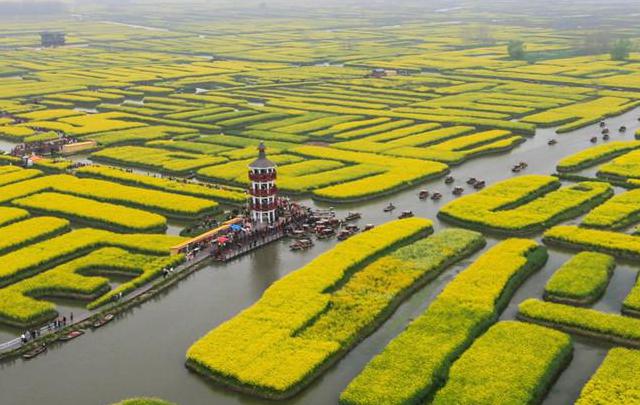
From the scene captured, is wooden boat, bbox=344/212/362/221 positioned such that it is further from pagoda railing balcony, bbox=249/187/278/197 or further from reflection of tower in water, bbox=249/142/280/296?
pagoda railing balcony, bbox=249/187/278/197

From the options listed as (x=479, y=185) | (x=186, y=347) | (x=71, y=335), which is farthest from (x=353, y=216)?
(x=71, y=335)

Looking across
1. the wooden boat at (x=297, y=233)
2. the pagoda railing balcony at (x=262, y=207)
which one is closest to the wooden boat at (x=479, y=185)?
the wooden boat at (x=297, y=233)

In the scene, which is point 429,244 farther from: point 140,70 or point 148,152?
point 140,70

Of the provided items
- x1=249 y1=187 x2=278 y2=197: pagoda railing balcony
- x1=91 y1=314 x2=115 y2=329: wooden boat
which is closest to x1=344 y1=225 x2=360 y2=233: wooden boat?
x1=249 y1=187 x2=278 y2=197: pagoda railing balcony

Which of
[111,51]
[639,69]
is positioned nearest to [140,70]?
[111,51]

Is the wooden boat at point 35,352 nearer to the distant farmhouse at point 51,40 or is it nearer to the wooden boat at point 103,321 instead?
the wooden boat at point 103,321

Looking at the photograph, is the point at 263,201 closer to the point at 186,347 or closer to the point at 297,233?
the point at 297,233
